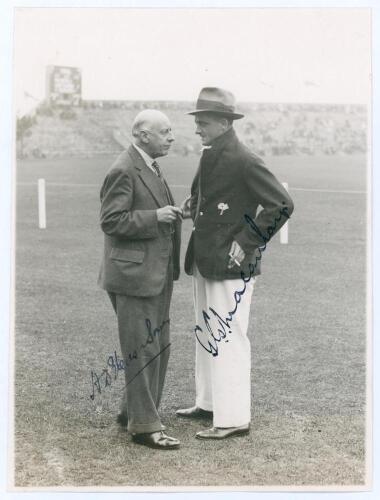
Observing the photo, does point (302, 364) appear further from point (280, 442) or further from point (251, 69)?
point (251, 69)

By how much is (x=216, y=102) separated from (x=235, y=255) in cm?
104

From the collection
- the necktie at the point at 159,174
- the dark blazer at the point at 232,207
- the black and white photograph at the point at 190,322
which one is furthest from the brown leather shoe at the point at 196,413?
the necktie at the point at 159,174

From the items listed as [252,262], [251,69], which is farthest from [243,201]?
[251,69]

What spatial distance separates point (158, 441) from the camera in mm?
5406

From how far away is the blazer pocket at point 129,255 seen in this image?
5.37m

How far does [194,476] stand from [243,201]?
6.04ft

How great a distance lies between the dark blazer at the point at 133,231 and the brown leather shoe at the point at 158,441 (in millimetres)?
946

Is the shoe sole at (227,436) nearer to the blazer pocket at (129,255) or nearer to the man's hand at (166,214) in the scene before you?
the blazer pocket at (129,255)

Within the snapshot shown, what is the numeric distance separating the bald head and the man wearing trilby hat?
0.83 feet

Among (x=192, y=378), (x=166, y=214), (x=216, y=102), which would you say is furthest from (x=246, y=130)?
(x=166, y=214)

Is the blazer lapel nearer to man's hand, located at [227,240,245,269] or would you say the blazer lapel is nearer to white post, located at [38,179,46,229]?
man's hand, located at [227,240,245,269]

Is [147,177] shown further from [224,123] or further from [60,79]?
[60,79]
